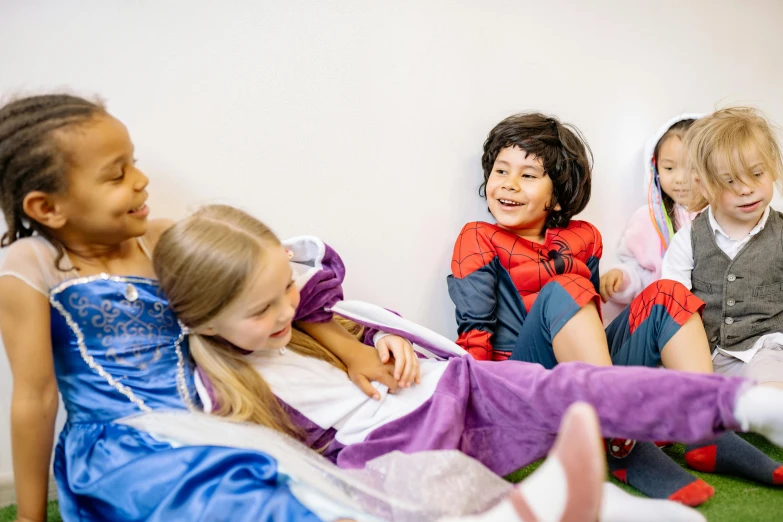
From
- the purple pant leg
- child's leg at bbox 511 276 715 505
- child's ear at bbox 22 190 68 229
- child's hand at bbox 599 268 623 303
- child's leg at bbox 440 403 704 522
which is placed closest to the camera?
child's leg at bbox 440 403 704 522

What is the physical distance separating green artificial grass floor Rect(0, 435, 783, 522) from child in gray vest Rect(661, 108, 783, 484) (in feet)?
0.74

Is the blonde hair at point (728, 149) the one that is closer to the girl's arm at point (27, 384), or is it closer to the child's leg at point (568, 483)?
the child's leg at point (568, 483)

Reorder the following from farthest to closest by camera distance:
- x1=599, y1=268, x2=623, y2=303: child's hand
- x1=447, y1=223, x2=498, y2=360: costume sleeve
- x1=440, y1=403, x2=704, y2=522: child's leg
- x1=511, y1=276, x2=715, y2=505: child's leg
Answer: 1. x1=599, y1=268, x2=623, y2=303: child's hand
2. x1=447, y1=223, x2=498, y2=360: costume sleeve
3. x1=511, y1=276, x2=715, y2=505: child's leg
4. x1=440, y1=403, x2=704, y2=522: child's leg

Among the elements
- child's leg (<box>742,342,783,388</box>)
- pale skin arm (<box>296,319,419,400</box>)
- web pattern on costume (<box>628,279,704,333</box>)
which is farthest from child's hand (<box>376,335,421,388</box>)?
child's leg (<box>742,342,783,388</box>)

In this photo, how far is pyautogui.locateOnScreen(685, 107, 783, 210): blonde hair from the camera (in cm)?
136

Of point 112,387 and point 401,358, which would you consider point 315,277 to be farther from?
point 112,387

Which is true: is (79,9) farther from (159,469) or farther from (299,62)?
(159,469)

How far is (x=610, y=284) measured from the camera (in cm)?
158

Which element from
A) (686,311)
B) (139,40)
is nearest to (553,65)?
(686,311)

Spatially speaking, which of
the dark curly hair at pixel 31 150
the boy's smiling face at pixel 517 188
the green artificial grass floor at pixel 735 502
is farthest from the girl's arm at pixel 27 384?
the boy's smiling face at pixel 517 188

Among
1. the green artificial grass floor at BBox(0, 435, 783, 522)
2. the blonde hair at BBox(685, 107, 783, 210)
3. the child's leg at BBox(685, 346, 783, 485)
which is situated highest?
the blonde hair at BBox(685, 107, 783, 210)

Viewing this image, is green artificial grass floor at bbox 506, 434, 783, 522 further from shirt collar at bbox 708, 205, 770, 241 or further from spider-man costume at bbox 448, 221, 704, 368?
shirt collar at bbox 708, 205, 770, 241

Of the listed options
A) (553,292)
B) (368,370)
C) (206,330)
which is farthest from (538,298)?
(206,330)

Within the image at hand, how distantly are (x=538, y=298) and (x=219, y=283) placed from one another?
0.60m
